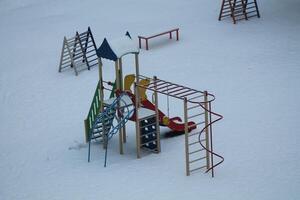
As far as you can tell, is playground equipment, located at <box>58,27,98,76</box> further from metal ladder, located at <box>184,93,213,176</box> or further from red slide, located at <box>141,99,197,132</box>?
metal ladder, located at <box>184,93,213,176</box>

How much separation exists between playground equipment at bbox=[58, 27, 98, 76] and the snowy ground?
330 mm

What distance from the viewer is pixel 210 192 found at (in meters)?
13.6

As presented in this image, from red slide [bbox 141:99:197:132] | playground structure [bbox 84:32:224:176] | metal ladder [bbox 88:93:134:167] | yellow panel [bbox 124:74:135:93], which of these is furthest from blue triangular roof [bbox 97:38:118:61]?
red slide [bbox 141:99:197:132]

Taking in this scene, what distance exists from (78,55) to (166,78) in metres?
3.47

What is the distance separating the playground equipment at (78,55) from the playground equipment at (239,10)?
14.2 feet

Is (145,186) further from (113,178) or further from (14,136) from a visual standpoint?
(14,136)

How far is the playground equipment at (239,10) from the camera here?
23219 mm

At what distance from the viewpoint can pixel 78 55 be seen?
71.7 ft

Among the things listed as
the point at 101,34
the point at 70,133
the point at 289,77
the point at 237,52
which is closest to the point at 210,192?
the point at 70,133

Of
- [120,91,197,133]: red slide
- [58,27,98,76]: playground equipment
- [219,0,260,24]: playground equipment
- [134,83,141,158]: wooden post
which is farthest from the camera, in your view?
[219,0,260,24]: playground equipment

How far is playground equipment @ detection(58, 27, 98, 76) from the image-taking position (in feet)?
67.9

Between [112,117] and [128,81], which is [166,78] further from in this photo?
[112,117]

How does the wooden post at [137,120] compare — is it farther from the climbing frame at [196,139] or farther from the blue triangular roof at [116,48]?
the blue triangular roof at [116,48]

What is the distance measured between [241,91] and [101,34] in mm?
6594
